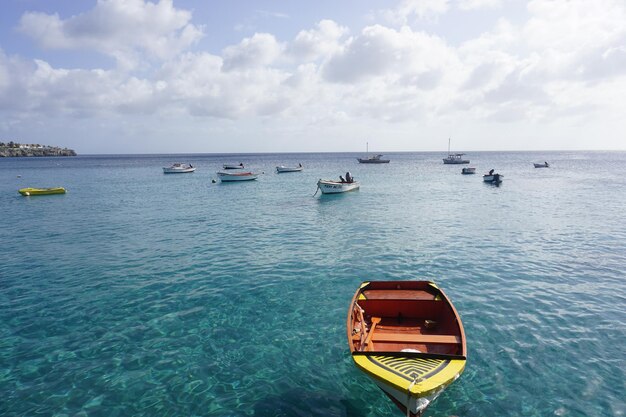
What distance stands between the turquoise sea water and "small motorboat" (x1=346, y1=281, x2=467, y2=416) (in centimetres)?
123

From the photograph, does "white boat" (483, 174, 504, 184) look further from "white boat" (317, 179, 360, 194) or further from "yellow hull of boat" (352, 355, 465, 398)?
"yellow hull of boat" (352, 355, 465, 398)

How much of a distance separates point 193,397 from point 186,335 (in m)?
3.47

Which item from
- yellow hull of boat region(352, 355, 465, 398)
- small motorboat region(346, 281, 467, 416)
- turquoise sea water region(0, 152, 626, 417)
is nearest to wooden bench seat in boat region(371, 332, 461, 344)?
small motorboat region(346, 281, 467, 416)

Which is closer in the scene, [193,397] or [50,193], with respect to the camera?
[193,397]

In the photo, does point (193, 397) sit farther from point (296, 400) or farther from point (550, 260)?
point (550, 260)

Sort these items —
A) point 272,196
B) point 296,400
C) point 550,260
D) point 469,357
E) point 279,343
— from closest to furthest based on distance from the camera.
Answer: point 296,400 → point 469,357 → point 279,343 → point 550,260 → point 272,196

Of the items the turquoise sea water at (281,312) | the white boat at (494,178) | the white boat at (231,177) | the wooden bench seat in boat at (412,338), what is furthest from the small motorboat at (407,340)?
the white boat at (231,177)

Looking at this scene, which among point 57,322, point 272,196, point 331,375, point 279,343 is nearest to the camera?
point 331,375

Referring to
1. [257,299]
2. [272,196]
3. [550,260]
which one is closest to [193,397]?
[257,299]

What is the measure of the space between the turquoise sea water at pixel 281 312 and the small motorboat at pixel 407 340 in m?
1.23

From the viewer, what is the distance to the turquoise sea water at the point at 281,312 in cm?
1010

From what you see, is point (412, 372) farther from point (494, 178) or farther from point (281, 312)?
point (494, 178)

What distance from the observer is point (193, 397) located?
33.3 feet

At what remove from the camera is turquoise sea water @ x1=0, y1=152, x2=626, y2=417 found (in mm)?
10102
